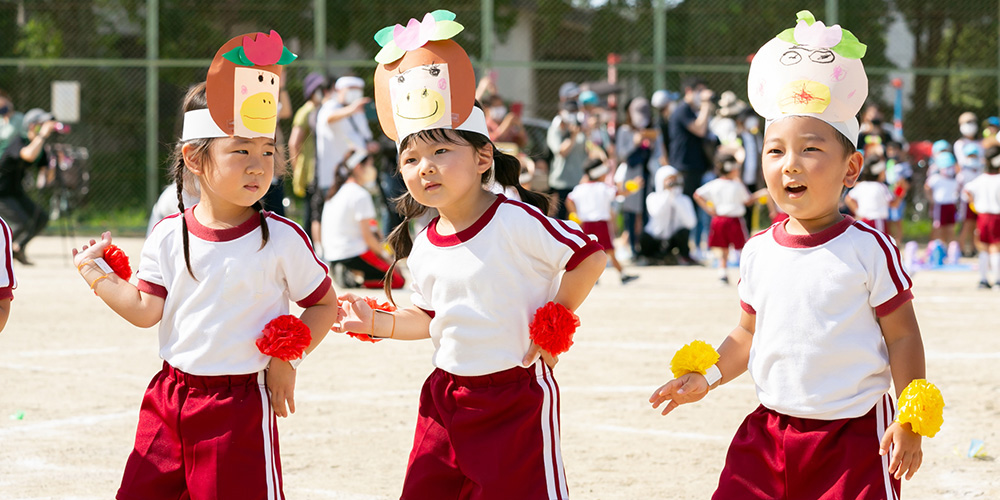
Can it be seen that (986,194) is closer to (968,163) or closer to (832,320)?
(968,163)

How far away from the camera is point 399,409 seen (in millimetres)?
6156

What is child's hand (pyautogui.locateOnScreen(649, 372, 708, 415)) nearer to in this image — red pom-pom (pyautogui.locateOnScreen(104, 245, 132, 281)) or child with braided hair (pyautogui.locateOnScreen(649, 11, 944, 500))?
child with braided hair (pyautogui.locateOnScreen(649, 11, 944, 500))

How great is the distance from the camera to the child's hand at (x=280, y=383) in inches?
142

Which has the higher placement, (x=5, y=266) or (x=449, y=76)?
(x=449, y=76)

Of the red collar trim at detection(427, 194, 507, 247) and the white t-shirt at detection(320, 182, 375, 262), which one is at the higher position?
the red collar trim at detection(427, 194, 507, 247)

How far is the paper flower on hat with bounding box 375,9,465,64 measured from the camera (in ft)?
12.1

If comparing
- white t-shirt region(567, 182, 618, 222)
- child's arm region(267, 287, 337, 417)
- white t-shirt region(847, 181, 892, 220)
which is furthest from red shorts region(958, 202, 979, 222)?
child's arm region(267, 287, 337, 417)

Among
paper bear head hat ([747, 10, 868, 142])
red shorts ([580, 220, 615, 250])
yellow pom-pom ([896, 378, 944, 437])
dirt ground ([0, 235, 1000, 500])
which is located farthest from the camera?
red shorts ([580, 220, 615, 250])

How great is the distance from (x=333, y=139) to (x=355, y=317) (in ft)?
29.5

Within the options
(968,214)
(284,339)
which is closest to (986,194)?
(968,214)

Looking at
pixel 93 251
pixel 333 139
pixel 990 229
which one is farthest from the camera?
pixel 333 139

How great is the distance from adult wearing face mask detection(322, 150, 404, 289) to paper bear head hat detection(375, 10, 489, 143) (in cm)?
727

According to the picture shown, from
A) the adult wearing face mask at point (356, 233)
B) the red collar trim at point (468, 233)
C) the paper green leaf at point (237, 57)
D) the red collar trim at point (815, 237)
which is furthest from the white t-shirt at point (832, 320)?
the adult wearing face mask at point (356, 233)

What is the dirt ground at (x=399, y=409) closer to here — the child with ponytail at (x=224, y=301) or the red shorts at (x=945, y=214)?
the child with ponytail at (x=224, y=301)
